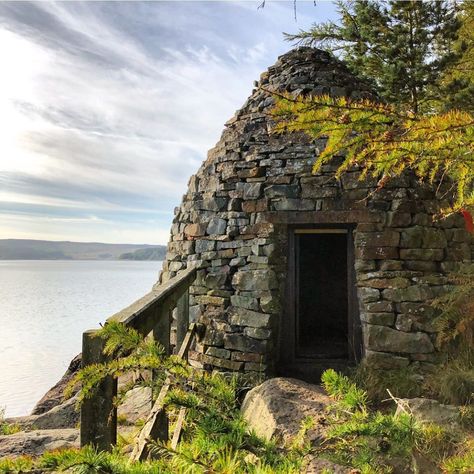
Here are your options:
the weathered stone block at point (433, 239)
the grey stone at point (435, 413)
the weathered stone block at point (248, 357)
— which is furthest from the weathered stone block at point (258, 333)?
the weathered stone block at point (433, 239)

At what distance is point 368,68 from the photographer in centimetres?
935

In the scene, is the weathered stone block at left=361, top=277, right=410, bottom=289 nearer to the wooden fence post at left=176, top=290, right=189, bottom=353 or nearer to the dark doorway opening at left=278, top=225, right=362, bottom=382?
the dark doorway opening at left=278, top=225, right=362, bottom=382

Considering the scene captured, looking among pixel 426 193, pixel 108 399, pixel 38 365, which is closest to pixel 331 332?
pixel 426 193

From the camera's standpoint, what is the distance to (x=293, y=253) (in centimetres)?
537

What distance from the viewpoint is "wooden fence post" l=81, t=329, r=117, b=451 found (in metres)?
1.83

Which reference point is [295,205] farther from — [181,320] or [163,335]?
[163,335]

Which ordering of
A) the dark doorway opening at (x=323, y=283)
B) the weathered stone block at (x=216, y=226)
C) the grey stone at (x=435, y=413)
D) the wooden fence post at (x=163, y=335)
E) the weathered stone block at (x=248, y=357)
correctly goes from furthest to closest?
the dark doorway opening at (x=323, y=283)
the weathered stone block at (x=216, y=226)
the weathered stone block at (x=248, y=357)
the grey stone at (x=435, y=413)
the wooden fence post at (x=163, y=335)

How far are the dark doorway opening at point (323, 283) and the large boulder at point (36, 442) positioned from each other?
551 cm

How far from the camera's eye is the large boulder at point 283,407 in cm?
335

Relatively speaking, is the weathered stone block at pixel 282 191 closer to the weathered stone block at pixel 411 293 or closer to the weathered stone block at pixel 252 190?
the weathered stone block at pixel 252 190

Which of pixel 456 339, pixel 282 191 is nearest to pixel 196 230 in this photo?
pixel 282 191

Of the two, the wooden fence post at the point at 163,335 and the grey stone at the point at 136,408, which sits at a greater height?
the wooden fence post at the point at 163,335

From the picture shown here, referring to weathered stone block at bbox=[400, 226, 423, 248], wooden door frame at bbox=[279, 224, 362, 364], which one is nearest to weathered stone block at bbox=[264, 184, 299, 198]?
wooden door frame at bbox=[279, 224, 362, 364]

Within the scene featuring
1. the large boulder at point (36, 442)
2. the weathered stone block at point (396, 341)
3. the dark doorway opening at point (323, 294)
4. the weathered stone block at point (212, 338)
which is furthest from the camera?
the dark doorway opening at point (323, 294)
